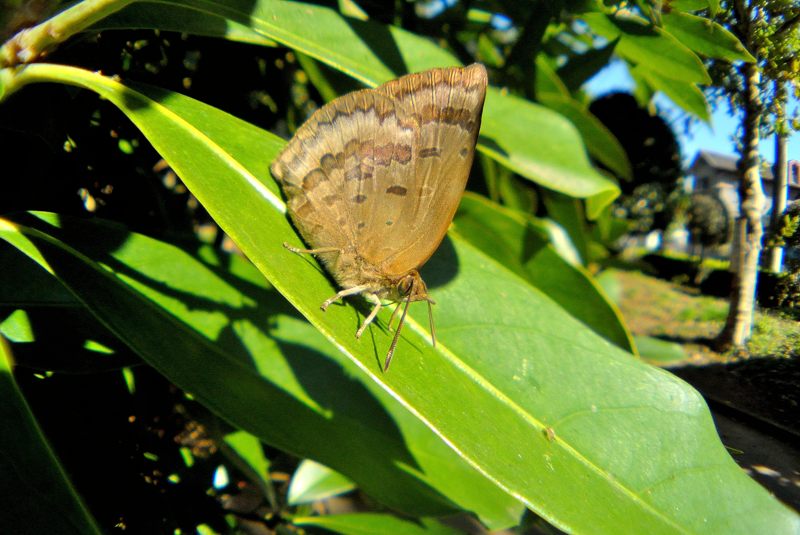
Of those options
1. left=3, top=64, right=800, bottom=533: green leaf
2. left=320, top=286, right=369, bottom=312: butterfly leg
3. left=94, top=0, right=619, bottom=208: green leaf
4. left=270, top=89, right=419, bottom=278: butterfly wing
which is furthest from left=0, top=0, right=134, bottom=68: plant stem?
left=320, top=286, right=369, bottom=312: butterfly leg

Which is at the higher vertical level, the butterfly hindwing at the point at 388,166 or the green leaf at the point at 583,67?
the green leaf at the point at 583,67

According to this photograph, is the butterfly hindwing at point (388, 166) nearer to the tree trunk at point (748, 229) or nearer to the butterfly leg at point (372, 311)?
the butterfly leg at point (372, 311)

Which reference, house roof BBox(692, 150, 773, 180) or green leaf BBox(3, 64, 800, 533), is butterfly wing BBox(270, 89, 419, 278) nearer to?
green leaf BBox(3, 64, 800, 533)

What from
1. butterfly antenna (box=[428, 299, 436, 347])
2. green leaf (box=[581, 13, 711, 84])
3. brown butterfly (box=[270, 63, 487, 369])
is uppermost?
green leaf (box=[581, 13, 711, 84])

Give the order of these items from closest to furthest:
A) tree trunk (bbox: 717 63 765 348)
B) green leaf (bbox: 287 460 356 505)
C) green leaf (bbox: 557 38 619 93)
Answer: tree trunk (bbox: 717 63 765 348)
green leaf (bbox: 557 38 619 93)
green leaf (bbox: 287 460 356 505)

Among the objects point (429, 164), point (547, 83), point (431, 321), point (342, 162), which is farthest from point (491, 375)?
point (547, 83)

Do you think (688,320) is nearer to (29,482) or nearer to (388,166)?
(388,166)

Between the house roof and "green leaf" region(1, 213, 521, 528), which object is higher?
the house roof

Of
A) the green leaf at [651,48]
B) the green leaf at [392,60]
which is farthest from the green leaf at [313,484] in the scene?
the green leaf at [651,48]

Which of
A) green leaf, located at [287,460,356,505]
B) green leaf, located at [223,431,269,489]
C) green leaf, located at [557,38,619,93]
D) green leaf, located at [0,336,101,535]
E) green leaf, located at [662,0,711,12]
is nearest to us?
green leaf, located at [0,336,101,535]
